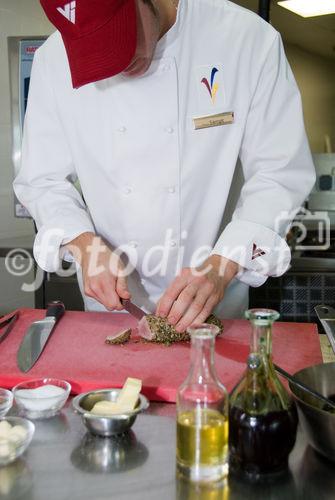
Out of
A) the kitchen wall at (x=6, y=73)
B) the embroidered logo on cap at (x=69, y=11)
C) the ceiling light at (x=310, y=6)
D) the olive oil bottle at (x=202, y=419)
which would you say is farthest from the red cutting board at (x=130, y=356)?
the ceiling light at (x=310, y=6)

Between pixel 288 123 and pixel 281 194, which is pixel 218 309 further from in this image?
pixel 288 123

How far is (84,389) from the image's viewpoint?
46.0 inches

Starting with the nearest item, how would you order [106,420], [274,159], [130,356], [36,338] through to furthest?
[106,420] < [130,356] < [36,338] < [274,159]

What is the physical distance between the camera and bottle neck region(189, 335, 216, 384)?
81 cm

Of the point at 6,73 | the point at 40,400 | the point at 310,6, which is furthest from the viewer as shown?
the point at 310,6

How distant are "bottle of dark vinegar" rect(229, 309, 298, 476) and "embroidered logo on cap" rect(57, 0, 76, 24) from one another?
0.82m

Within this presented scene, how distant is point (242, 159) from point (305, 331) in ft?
1.92

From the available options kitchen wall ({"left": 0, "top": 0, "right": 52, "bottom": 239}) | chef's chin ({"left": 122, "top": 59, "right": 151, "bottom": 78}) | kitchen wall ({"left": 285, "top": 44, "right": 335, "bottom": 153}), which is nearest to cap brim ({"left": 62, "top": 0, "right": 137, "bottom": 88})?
chef's chin ({"left": 122, "top": 59, "right": 151, "bottom": 78})

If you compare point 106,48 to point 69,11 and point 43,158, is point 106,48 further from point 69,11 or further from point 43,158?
point 43,158

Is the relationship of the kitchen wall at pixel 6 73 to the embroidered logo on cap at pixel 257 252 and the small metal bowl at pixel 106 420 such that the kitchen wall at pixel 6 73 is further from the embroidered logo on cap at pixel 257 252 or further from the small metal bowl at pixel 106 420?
the small metal bowl at pixel 106 420

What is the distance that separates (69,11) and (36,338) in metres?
0.78

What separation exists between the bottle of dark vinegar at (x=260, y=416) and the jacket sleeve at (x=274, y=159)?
2.39ft

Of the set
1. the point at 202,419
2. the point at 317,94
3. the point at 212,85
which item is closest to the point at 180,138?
the point at 212,85

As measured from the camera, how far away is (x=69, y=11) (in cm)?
126
